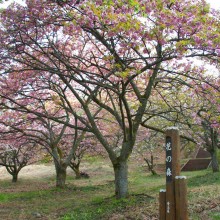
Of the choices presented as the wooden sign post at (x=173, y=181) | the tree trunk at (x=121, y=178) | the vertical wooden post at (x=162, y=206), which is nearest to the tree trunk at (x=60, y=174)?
the tree trunk at (x=121, y=178)

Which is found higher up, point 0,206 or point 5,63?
point 5,63

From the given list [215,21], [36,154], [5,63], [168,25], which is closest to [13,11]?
[5,63]

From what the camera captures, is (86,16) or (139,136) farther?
(139,136)

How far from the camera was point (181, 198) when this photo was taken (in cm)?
437

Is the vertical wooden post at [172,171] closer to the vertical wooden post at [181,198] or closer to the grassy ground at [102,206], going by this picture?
the vertical wooden post at [181,198]

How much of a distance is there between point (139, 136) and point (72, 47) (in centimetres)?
1038

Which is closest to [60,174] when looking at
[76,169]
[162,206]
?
[76,169]

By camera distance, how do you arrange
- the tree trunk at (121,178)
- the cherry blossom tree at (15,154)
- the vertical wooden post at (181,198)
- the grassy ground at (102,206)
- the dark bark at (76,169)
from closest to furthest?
the vertical wooden post at (181,198), the grassy ground at (102,206), the tree trunk at (121,178), the cherry blossom tree at (15,154), the dark bark at (76,169)

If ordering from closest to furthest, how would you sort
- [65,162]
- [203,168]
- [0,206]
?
[0,206] < [65,162] < [203,168]

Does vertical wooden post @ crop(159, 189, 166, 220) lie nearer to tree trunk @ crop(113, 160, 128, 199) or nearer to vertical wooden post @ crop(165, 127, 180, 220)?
vertical wooden post @ crop(165, 127, 180, 220)

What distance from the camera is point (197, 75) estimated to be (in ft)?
31.6

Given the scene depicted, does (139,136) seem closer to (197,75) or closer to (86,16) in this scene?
(197,75)

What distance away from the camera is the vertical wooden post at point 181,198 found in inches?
171

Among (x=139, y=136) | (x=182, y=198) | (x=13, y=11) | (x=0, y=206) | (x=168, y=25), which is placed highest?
(x=13, y=11)
